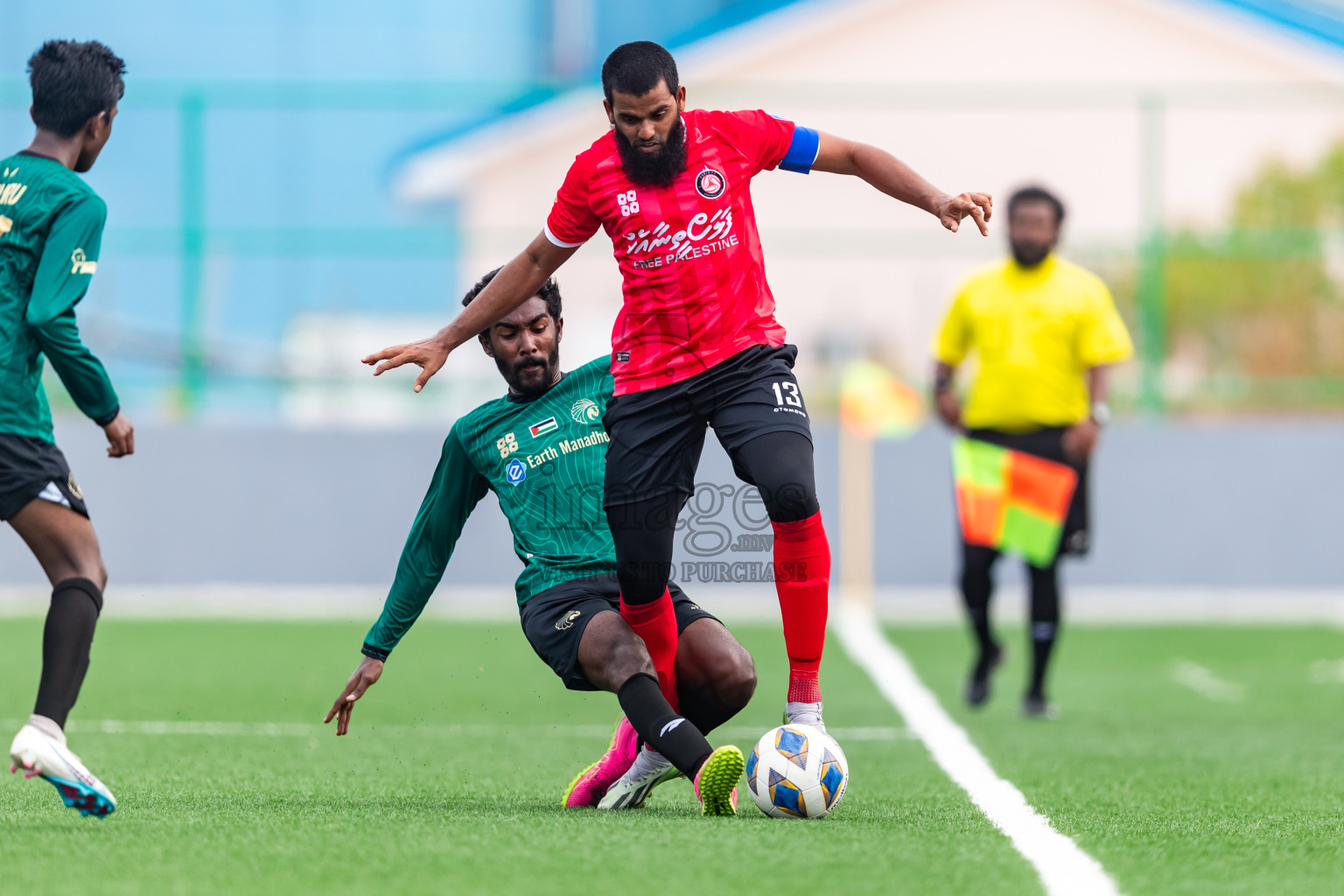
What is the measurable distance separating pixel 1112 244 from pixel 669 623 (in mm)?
10615

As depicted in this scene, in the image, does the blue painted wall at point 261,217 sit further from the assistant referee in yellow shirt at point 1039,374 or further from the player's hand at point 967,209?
the player's hand at point 967,209

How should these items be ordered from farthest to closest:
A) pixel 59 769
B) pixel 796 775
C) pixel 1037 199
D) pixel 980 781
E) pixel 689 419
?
pixel 1037 199, pixel 980 781, pixel 689 419, pixel 796 775, pixel 59 769

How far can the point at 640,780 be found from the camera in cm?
451

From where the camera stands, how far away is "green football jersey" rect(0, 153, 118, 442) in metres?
4.09

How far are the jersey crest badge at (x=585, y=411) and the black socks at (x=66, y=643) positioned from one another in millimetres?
1440

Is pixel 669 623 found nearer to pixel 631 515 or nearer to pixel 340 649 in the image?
pixel 631 515

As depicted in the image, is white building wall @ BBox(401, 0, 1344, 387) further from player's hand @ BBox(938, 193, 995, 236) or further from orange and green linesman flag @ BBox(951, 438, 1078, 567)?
player's hand @ BBox(938, 193, 995, 236)

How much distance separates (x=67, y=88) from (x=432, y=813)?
2.09m

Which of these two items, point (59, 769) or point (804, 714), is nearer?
point (59, 769)

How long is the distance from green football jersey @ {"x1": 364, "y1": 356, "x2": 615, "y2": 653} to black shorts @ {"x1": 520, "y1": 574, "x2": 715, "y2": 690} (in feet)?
0.18

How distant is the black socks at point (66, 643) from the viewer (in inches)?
160

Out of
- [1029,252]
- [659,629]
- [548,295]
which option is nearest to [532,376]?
[548,295]

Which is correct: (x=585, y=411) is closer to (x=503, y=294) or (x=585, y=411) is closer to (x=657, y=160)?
(x=503, y=294)

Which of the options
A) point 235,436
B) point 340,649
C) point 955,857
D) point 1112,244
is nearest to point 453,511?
point 955,857
